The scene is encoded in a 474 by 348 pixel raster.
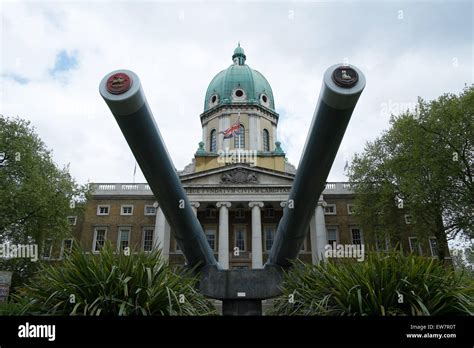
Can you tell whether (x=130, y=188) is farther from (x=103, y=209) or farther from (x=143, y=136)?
(x=143, y=136)

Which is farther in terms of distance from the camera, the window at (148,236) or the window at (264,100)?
the window at (264,100)

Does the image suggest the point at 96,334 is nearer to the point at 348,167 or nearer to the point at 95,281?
the point at 95,281

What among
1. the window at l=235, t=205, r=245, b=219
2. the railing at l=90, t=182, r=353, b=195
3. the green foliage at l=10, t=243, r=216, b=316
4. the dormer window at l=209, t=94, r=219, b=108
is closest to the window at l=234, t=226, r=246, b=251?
the window at l=235, t=205, r=245, b=219

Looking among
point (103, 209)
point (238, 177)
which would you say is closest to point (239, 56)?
point (238, 177)

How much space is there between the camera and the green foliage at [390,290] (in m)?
5.08

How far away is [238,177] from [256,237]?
20.3 feet

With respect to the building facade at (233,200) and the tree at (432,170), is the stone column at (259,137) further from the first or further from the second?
the tree at (432,170)

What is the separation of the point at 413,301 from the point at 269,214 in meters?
35.2

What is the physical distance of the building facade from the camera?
36906 millimetres

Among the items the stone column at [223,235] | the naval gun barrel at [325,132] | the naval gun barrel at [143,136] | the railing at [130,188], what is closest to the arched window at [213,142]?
the railing at [130,188]

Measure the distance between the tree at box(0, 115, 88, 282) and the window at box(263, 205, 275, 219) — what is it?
63.1ft

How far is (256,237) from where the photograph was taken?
35.1 metres

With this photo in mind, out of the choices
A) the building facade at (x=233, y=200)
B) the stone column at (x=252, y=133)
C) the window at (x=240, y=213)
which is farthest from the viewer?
the stone column at (x=252, y=133)

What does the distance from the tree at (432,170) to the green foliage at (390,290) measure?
1902 cm
